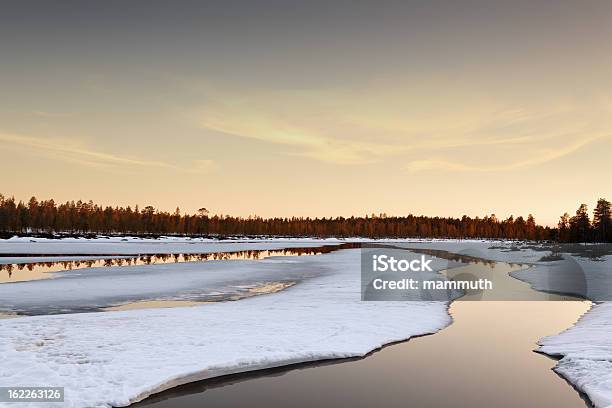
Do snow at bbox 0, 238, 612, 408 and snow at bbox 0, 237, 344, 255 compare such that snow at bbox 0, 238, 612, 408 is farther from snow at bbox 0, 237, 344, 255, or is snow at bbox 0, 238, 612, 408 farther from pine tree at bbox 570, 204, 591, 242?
pine tree at bbox 570, 204, 591, 242

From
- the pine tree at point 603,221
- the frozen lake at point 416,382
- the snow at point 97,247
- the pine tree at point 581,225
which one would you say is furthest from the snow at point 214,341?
the pine tree at point 581,225

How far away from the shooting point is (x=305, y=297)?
23156 millimetres

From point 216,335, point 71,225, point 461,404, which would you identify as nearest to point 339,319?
point 216,335

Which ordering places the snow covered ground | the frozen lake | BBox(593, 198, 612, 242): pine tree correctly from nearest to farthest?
the frozen lake, the snow covered ground, BBox(593, 198, 612, 242): pine tree

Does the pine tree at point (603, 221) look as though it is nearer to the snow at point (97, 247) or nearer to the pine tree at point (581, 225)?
the pine tree at point (581, 225)

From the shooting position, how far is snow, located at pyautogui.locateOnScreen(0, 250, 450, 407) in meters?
10.2

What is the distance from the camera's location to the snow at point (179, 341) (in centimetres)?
1023

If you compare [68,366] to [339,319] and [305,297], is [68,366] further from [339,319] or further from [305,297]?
[305,297]

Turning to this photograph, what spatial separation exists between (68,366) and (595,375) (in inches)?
454

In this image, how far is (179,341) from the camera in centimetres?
1338

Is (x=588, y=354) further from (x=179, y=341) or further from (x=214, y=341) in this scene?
(x=179, y=341)

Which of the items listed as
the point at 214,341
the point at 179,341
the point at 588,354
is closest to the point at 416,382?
the point at 588,354

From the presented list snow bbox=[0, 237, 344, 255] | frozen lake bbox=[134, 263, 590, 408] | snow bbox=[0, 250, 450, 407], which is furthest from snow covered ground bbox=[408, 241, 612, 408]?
snow bbox=[0, 237, 344, 255]

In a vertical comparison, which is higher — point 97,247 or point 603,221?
point 603,221
